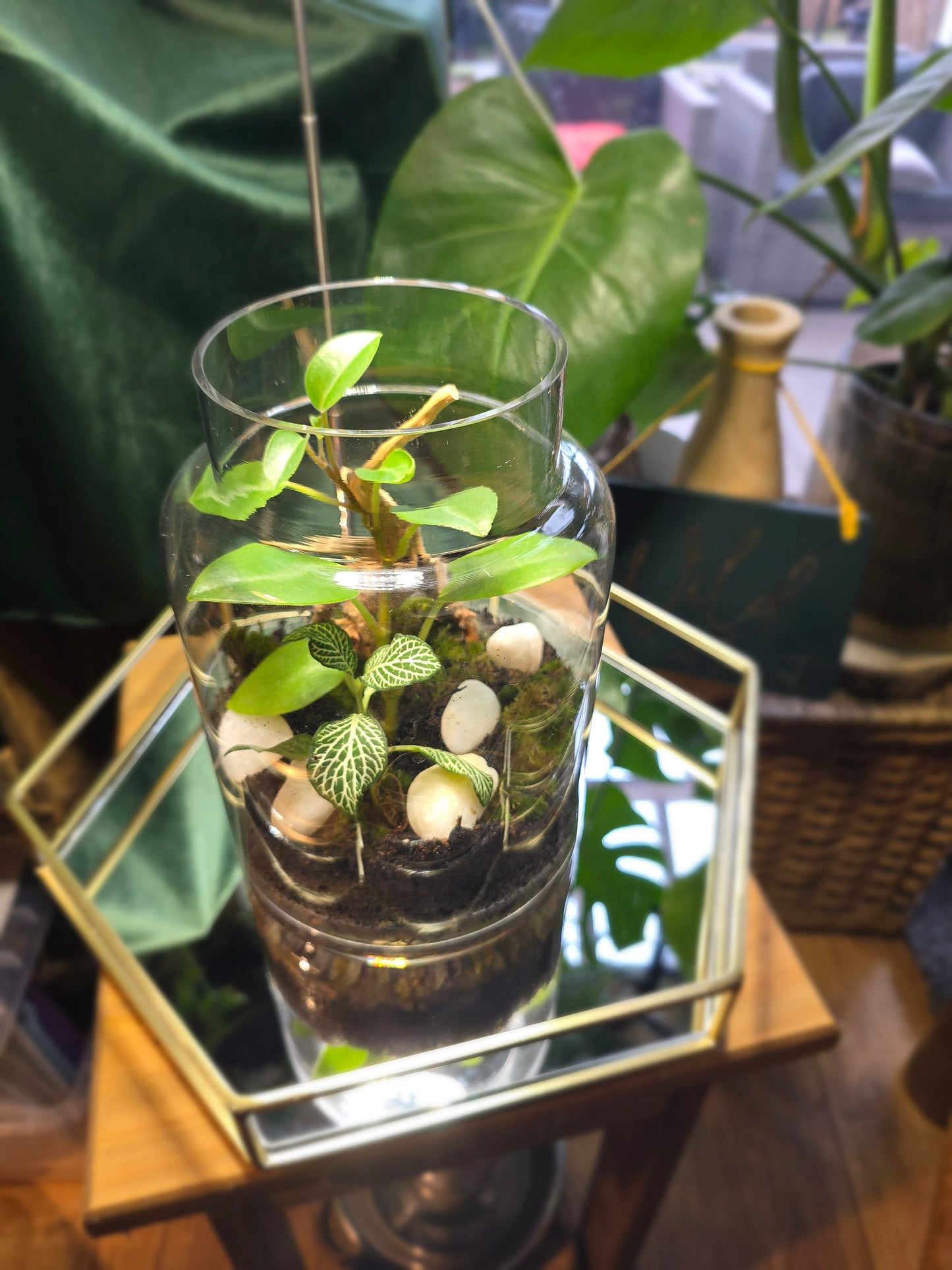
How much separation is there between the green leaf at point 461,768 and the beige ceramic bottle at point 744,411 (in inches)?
22.8

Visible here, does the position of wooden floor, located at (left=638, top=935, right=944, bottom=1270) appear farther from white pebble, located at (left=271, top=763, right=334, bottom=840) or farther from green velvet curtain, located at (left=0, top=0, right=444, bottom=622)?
green velvet curtain, located at (left=0, top=0, right=444, bottom=622)

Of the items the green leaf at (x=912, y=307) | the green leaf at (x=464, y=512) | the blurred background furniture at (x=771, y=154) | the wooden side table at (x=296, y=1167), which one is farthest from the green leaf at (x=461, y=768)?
the blurred background furniture at (x=771, y=154)

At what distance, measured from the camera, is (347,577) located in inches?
17.2

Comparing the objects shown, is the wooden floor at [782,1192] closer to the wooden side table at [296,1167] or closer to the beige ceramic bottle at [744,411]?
the wooden side table at [296,1167]

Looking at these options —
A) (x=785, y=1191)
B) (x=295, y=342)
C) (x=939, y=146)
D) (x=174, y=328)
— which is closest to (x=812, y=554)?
(x=295, y=342)

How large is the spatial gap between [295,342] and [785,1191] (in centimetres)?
108

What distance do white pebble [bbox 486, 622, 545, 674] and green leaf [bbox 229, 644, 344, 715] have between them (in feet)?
0.35

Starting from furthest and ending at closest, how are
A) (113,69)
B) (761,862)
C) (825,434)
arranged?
(761,862)
(825,434)
(113,69)

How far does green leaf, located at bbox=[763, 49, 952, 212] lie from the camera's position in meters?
0.63

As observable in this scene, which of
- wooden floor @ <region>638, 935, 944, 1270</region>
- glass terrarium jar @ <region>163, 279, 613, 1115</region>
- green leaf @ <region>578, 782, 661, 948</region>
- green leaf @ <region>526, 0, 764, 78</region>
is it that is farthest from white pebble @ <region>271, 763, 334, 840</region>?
wooden floor @ <region>638, 935, 944, 1270</region>

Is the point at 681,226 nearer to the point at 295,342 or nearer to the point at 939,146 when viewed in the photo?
the point at 295,342

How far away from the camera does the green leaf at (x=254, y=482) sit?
1.32ft

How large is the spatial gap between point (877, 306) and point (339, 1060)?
0.77 m

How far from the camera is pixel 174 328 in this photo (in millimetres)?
897
